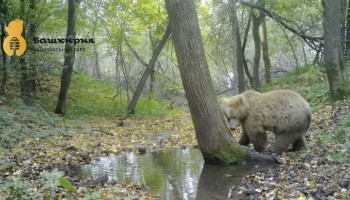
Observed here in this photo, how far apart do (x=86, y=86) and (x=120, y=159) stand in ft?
65.6

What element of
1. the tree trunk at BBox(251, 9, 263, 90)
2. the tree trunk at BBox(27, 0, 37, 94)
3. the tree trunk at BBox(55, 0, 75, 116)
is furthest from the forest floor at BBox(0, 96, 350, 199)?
the tree trunk at BBox(251, 9, 263, 90)

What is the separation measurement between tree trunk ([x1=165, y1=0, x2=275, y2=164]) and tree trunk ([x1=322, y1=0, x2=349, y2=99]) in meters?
5.21

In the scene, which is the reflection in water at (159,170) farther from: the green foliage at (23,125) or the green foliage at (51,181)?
the green foliage at (23,125)

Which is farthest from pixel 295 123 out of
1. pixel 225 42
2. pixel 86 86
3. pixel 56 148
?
pixel 86 86

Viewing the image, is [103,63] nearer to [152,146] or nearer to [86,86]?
[86,86]

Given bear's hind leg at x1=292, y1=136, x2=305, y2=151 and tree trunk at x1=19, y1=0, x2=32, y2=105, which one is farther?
tree trunk at x1=19, y1=0, x2=32, y2=105

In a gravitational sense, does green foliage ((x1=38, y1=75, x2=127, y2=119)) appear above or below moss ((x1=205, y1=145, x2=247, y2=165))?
above

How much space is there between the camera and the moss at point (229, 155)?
295 inches

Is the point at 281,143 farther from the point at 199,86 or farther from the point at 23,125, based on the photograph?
the point at 23,125

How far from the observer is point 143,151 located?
1018 centimetres

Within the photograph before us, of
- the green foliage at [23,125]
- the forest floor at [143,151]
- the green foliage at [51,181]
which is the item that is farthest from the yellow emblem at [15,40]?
the green foliage at [51,181]

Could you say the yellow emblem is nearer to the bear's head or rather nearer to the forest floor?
the forest floor

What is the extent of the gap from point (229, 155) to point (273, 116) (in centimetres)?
134

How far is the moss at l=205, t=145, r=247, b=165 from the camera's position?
24.5ft
